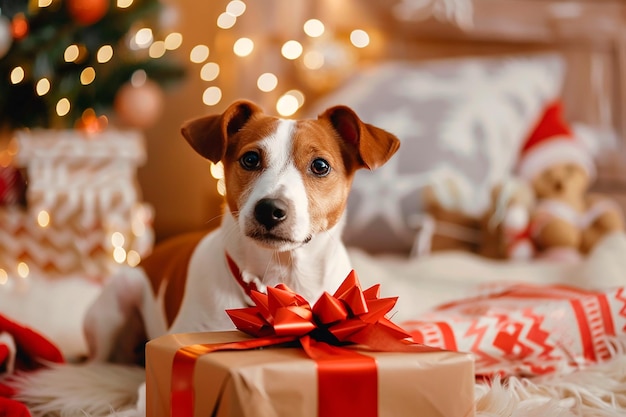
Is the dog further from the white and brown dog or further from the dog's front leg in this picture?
the dog's front leg

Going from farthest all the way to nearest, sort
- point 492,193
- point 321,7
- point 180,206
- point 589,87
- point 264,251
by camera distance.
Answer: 1. point 180,206
2. point 321,7
3. point 589,87
4. point 492,193
5. point 264,251

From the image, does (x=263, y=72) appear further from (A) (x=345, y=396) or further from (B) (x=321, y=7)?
(A) (x=345, y=396)

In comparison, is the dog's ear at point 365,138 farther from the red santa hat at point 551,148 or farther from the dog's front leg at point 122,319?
the red santa hat at point 551,148

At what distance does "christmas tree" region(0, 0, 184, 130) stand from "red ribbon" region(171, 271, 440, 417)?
1642mm

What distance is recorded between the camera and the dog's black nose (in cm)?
104

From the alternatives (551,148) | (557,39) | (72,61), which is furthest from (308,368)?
(557,39)

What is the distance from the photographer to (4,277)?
87.2 inches

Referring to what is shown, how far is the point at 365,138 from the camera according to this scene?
1145 mm

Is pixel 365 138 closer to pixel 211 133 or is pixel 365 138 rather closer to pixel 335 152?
pixel 335 152

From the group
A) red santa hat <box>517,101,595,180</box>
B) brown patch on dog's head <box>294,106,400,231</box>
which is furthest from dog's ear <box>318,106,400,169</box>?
red santa hat <box>517,101,595,180</box>

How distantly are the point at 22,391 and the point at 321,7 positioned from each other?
2134mm

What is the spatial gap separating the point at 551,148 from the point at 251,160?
1471mm

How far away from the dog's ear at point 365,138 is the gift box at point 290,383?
1.32ft

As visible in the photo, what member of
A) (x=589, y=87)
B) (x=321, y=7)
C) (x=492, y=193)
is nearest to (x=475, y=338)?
(x=492, y=193)
